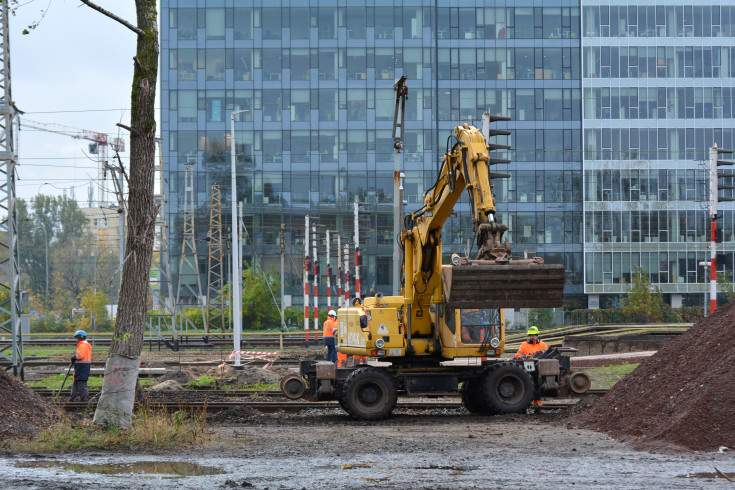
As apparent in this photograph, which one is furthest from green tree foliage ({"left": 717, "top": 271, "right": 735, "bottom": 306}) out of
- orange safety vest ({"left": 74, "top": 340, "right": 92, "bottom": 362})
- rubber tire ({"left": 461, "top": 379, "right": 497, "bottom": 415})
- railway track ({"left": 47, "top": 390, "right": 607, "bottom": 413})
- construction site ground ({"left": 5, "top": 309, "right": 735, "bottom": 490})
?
orange safety vest ({"left": 74, "top": 340, "right": 92, "bottom": 362})

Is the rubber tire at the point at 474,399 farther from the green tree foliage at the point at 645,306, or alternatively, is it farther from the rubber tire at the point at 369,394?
the green tree foliage at the point at 645,306

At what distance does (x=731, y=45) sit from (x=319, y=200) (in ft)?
116

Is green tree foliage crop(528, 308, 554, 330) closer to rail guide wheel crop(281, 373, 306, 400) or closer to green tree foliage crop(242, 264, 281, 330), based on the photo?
green tree foliage crop(242, 264, 281, 330)

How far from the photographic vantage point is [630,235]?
7150cm

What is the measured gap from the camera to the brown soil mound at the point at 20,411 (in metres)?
14.0

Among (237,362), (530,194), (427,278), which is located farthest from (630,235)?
(427,278)

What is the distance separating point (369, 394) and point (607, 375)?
10.6 metres

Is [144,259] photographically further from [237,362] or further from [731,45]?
[731,45]

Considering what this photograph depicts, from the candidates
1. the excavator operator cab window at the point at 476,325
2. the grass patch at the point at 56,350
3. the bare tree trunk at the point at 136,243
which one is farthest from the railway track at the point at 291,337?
the bare tree trunk at the point at 136,243

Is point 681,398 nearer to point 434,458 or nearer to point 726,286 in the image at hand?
point 434,458

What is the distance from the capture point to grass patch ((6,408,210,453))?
12875 millimetres

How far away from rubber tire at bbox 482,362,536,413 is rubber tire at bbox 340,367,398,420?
1.93 metres

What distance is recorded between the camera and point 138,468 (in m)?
11.4

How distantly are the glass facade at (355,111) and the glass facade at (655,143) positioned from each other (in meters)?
0.72
